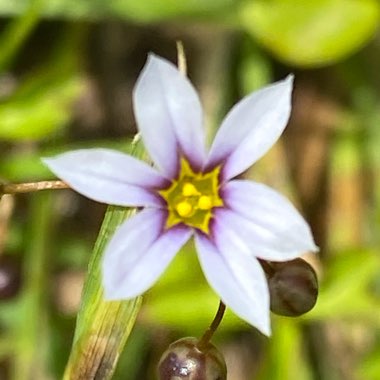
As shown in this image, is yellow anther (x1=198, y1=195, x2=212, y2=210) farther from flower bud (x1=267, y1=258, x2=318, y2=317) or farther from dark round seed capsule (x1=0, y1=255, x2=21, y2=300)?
dark round seed capsule (x1=0, y1=255, x2=21, y2=300)

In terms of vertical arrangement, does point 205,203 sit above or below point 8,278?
above

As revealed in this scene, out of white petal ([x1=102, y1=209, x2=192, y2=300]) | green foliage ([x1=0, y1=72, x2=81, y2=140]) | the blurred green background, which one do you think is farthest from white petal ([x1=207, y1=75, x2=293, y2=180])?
green foliage ([x1=0, y1=72, x2=81, y2=140])

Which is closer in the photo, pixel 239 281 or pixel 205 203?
pixel 239 281

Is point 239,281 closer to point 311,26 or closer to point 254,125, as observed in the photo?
point 254,125

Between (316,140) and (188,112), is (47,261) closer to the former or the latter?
(316,140)

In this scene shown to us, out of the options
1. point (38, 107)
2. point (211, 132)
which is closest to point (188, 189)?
point (38, 107)

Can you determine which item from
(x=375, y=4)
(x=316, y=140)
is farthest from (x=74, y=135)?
(x=375, y=4)

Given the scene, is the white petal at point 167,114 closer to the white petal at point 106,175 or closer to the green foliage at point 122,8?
the white petal at point 106,175
